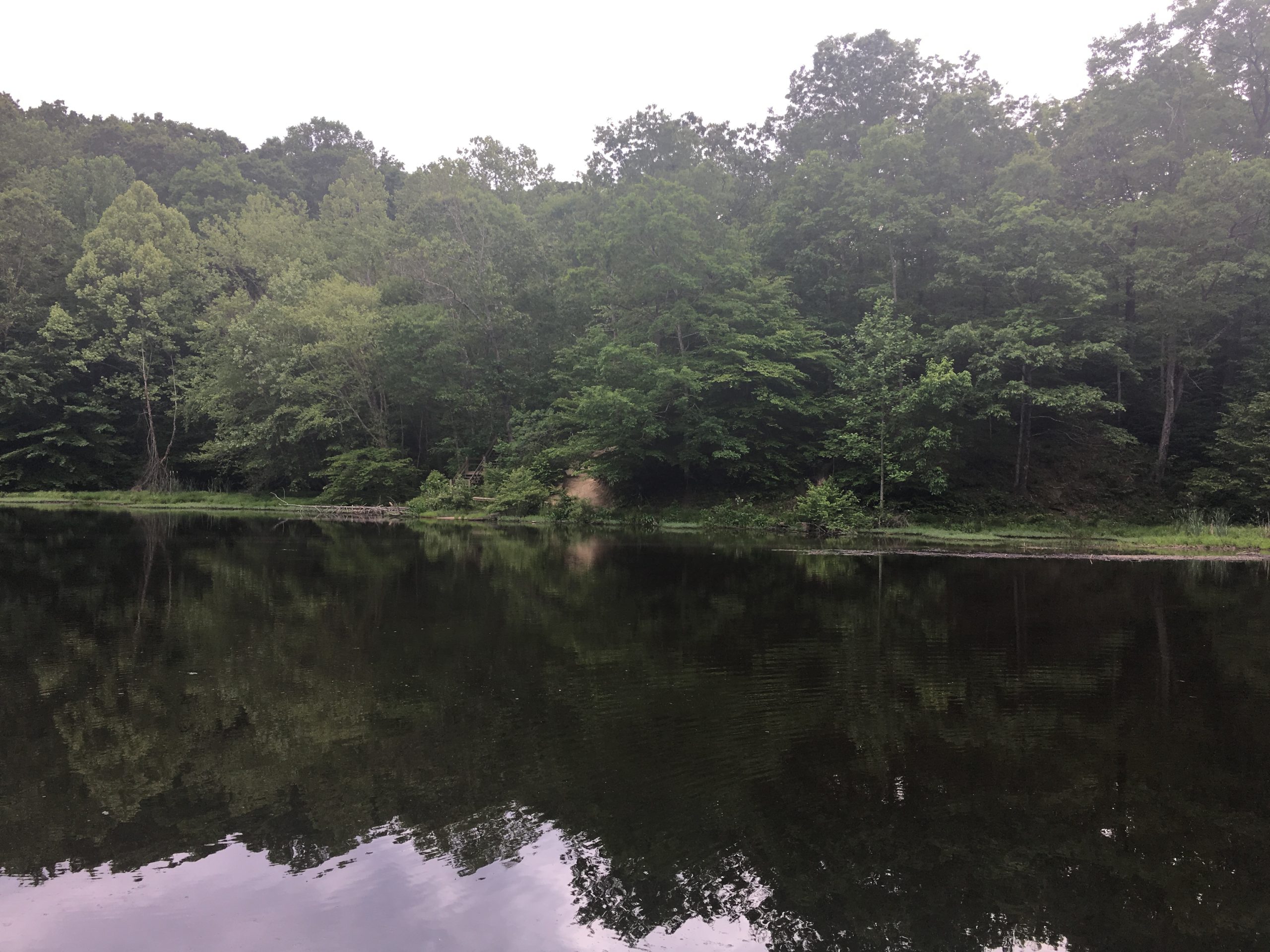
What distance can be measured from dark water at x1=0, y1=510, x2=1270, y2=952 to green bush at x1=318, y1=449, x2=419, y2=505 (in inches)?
935

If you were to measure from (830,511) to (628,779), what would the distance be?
21462 millimetres

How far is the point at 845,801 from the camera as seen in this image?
5309 mm

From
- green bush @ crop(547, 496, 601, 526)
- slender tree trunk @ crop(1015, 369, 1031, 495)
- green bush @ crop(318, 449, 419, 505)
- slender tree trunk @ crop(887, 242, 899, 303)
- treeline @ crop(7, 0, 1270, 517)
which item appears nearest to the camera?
treeline @ crop(7, 0, 1270, 517)

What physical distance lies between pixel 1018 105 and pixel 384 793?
3994 centimetres

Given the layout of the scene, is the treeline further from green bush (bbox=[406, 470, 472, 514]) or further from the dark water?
the dark water

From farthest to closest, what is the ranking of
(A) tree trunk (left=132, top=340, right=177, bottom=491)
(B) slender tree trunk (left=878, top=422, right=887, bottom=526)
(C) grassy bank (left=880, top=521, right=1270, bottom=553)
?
(A) tree trunk (left=132, top=340, right=177, bottom=491), (B) slender tree trunk (left=878, top=422, right=887, bottom=526), (C) grassy bank (left=880, top=521, right=1270, bottom=553)

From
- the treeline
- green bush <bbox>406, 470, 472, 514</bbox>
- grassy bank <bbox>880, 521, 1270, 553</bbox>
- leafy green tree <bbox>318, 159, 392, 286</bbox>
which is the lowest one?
grassy bank <bbox>880, 521, 1270, 553</bbox>

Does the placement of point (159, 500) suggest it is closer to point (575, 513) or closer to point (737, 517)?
point (575, 513)

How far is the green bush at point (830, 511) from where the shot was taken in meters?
25.9

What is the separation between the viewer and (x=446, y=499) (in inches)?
1292

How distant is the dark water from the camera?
4.08m

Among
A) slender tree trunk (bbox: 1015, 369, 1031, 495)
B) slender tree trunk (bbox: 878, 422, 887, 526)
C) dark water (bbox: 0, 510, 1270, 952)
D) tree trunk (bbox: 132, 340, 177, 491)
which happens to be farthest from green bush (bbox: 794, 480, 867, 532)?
tree trunk (bbox: 132, 340, 177, 491)

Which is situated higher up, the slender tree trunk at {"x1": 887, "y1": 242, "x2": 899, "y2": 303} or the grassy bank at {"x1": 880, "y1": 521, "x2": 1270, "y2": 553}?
the slender tree trunk at {"x1": 887, "y1": 242, "x2": 899, "y2": 303}

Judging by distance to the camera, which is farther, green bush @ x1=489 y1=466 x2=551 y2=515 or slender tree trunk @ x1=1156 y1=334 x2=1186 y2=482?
green bush @ x1=489 y1=466 x2=551 y2=515
